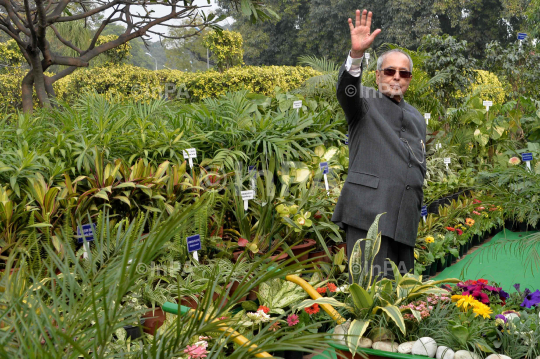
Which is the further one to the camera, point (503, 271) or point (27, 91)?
point (27, 91)

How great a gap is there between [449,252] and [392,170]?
6.27 feet

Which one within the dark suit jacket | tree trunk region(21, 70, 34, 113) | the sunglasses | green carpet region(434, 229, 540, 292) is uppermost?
the sunglasses

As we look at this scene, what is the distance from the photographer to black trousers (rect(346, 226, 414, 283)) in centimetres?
214

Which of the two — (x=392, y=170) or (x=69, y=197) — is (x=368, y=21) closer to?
(x=392, y=170)

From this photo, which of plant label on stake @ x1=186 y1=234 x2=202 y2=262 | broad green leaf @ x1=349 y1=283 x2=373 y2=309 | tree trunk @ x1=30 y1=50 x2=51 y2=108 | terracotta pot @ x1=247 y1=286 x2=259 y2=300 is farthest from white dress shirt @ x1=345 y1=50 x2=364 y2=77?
tree trunk @ x1=30 y1=50 x2=51 y2=108

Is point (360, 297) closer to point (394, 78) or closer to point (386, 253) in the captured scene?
point (386, 253)

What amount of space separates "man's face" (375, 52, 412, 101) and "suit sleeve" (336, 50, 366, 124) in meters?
0.19

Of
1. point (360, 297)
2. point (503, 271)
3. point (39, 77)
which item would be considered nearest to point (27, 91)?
point (39, 77)

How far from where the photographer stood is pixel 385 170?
2195 mm

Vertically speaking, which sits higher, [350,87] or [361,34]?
[361,34]

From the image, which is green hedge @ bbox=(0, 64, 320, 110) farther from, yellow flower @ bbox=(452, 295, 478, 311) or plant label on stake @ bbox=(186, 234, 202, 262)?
yellow flower @ bbox=(452, 295, 478, 311)

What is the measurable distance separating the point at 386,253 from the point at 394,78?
0.86m

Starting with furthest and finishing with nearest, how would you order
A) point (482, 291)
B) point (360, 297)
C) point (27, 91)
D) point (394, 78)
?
1. point (27, 91)
2. point (394, 78)
3. point (482, 291)
4. point (360, 297)

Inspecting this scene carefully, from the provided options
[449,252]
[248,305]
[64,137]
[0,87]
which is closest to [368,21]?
[248,305]
